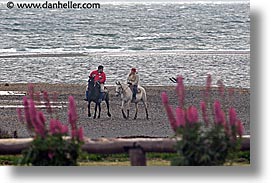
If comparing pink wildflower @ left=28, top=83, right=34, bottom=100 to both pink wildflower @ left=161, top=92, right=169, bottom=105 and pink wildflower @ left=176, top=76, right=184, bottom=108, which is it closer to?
pink wildflower @ left=161, top=92, right=169, bottom=105

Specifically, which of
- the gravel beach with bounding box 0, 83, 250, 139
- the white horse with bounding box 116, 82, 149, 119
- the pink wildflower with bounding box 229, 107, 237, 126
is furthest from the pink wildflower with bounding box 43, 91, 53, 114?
the pink wildflower with bounding box 229, 107, 237, 126

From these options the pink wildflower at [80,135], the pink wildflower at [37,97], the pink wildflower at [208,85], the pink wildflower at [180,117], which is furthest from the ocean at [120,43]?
the pink wildflower at [80,135]

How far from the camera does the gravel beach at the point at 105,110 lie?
10.5 metres

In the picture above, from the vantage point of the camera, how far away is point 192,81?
34.6 ft

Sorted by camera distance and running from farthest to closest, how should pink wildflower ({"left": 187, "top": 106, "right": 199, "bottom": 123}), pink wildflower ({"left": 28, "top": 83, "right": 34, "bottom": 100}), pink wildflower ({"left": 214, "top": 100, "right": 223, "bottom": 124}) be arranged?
1. pink wildflower ({"left": 28, "top": 83, "right": 34, "bottom": 100})
2. pink wildflower ({"left": 214, "top": 100, "right": 223, "bottom": 124})
3. pink wildflower ({"left": 187, "top": 106, "right": 199, "bottom": 123})

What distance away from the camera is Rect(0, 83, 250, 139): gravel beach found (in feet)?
34.6

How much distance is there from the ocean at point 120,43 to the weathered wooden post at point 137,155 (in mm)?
669

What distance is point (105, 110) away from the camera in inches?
424

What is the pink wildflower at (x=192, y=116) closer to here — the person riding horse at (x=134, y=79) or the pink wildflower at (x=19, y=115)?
the person riding horse at (x=134, y=79)

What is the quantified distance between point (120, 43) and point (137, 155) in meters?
1.05

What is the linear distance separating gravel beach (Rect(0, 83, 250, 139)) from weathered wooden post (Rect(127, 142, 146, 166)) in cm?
33

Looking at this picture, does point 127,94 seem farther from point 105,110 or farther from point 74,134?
point 74,134

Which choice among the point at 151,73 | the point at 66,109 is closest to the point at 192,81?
the point at 151,73

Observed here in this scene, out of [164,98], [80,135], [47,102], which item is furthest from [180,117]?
[47,102]
